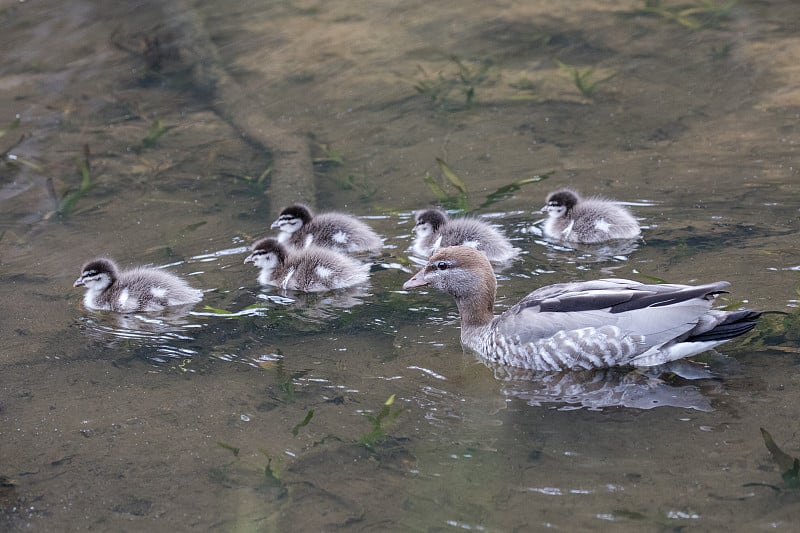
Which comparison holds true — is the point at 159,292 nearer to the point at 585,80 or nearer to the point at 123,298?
the point at 123,298

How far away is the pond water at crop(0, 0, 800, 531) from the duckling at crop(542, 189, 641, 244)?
17 cm

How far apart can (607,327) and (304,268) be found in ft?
8.49

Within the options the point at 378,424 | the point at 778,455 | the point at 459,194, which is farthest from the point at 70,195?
the point at 778,455

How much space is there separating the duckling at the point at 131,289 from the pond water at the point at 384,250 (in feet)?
0.40

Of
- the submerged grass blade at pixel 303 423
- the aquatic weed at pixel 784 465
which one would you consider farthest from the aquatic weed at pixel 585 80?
the aquatic weed at pixel 784 465

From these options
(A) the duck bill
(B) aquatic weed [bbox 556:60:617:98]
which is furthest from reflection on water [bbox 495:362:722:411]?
(B) aquatic weed [bbox 556:60:617:98]

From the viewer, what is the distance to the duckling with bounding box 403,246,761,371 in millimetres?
5828

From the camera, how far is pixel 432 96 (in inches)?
460

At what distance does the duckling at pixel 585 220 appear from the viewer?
783cm

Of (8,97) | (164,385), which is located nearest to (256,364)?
(164,385)

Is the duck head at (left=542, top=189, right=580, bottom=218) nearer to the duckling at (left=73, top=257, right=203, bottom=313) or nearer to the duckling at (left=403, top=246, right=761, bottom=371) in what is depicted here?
the duckling at (left=403, top=246, right=761, bottom=371)

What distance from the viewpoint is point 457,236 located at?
792cm

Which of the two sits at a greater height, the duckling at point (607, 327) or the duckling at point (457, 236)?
the duckling at point (607, 327)

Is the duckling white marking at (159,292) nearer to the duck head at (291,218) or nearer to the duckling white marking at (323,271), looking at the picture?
the duckling white marking at (323,271)
